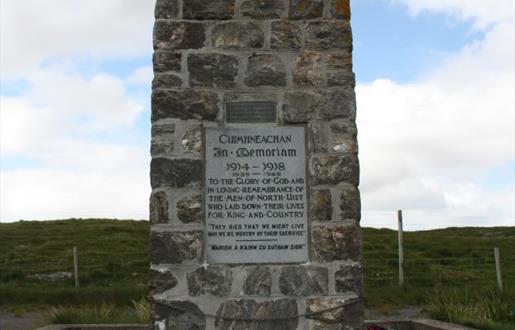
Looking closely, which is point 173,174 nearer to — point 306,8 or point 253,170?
point 253,170

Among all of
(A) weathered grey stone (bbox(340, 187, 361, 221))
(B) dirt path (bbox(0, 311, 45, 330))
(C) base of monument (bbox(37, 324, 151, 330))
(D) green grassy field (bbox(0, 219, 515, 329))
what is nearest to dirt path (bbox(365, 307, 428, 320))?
(D) green grassy field (bbox(0, 219, 515, 329))

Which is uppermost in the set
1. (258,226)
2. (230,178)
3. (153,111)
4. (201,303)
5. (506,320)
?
(153,111)

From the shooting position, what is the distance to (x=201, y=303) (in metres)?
4.91

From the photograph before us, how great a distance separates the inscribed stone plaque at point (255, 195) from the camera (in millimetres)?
5012

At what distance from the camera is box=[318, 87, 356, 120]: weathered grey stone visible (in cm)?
512

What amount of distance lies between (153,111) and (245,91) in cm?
77

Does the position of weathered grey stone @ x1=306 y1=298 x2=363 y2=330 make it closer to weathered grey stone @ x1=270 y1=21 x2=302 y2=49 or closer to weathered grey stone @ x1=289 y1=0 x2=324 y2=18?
weathered grey stone @ x1=270 y1=21 x2=302 y2=49

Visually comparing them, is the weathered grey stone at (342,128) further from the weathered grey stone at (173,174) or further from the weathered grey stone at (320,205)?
the weathered grey stone at (173,174)

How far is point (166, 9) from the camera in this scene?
515cm

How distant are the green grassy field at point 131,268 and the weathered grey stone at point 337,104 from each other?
200 inches

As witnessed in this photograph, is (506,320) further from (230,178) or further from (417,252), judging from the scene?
(417,252)

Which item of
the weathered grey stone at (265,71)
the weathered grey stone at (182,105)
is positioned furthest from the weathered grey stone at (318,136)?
the weathered grey stone at (182,105)

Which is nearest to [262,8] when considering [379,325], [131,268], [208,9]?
[208,9]

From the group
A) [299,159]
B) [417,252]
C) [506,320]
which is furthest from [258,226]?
[417,252]
